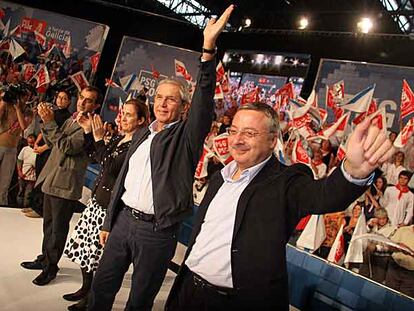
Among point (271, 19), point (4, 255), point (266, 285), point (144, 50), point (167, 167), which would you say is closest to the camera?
point (266, 285)

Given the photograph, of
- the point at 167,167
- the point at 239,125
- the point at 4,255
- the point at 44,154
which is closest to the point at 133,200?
the point at 167,167

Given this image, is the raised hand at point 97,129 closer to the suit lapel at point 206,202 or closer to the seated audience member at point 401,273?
the suit lapel at point 206,202

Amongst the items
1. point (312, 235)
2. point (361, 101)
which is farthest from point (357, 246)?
point (361, 101)

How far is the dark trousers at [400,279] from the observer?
3342mm

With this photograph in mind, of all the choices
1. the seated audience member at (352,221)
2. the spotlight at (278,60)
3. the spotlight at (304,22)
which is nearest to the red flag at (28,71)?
the spotlight at (278,60)

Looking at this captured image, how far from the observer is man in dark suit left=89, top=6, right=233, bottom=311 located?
200cm

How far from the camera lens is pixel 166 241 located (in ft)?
6.82

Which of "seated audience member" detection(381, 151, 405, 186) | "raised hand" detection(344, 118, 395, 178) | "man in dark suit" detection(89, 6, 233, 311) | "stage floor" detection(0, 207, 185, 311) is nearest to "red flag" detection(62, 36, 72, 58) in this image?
"stage floor" detection(0, 207, 185, 311)

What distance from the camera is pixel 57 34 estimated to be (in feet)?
21.7

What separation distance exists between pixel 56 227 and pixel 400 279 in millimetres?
2513

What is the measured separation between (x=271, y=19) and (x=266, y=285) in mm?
7285

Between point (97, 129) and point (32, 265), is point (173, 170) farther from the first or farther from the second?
point (32, 265)

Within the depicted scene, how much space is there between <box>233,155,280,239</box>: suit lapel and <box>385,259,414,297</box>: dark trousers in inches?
94.3

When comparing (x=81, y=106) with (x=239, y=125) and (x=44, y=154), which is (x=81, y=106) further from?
(x=44, y=154)
